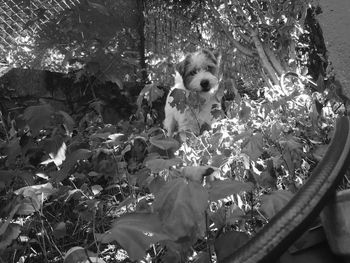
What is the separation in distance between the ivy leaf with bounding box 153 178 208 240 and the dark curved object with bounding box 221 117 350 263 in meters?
0.22

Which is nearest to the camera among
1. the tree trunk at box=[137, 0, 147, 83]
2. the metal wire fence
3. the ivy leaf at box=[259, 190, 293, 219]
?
the ivy leaf at box=[259, 190, 293, 219]

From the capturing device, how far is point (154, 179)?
1.46 metres

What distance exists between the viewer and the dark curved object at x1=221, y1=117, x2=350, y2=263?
Answer: 654 millimetres

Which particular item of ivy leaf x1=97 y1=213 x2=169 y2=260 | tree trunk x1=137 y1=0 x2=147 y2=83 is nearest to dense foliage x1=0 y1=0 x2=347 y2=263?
ivy leaf x1=97 y1=213 x2=169 y2=260

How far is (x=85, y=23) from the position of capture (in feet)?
10.9

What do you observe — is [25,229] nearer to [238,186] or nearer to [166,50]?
[238,186]

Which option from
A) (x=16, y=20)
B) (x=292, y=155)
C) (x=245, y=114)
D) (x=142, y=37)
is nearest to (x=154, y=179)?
(x=292, y=155)

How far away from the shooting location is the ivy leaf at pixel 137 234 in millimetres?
802

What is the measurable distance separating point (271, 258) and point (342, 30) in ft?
3.51

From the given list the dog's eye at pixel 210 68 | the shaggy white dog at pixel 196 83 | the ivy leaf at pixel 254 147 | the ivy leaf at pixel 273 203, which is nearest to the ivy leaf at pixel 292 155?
the ivy leaf at pixel 254 147

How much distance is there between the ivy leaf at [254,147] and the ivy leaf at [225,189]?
0.68 meters

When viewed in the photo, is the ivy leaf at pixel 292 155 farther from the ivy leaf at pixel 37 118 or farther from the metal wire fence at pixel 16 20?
the metal wire fence at pixel 16 20

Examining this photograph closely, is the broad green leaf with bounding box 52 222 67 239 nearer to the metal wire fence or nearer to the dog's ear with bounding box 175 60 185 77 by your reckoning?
the metal wire fence

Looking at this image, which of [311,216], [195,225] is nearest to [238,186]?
[195,225]
